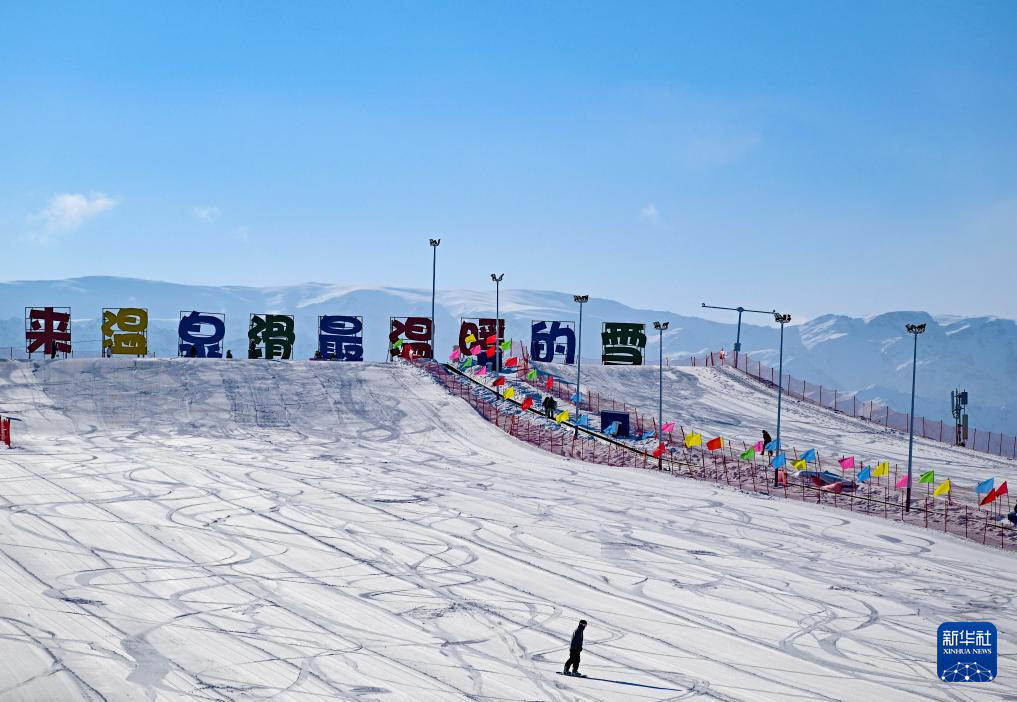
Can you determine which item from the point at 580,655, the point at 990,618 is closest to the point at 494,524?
the point at 580,655

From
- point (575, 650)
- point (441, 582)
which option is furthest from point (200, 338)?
point (575, 650)

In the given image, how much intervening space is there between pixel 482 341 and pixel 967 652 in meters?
47.6

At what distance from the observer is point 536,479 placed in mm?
39688

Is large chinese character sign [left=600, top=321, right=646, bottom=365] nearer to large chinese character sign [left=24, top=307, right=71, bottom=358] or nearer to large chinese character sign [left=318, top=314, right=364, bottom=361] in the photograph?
large chinese character sign [left=318, top=314, right=364, bottom=361]

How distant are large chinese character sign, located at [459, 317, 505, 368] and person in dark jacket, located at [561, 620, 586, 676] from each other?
151ft

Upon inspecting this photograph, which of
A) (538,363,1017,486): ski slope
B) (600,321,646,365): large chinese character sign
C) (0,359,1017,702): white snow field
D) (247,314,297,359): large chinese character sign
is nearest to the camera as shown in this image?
(0,359,1017,702): white snow field

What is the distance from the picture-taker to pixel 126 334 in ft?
203

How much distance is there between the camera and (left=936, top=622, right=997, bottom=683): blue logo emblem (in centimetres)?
1836

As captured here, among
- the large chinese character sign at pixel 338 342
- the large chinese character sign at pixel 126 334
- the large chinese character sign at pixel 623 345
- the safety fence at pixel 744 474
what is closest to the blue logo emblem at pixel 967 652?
the safety fence at pixel 744 474

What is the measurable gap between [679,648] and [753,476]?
2358 cm

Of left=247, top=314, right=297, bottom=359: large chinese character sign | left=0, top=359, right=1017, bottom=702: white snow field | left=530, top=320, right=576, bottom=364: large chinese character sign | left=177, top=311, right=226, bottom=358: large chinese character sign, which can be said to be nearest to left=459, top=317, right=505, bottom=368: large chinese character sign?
left=530, top=320, right=576, bottom=364: large chinese character sign

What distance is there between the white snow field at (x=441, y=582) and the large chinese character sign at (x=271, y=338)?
20.5m

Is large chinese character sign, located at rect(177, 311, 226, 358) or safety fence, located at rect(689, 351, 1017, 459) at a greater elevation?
large chinese character sign, located at rect(177, 311, 226, 358)

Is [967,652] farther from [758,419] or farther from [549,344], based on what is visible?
[549,344]
